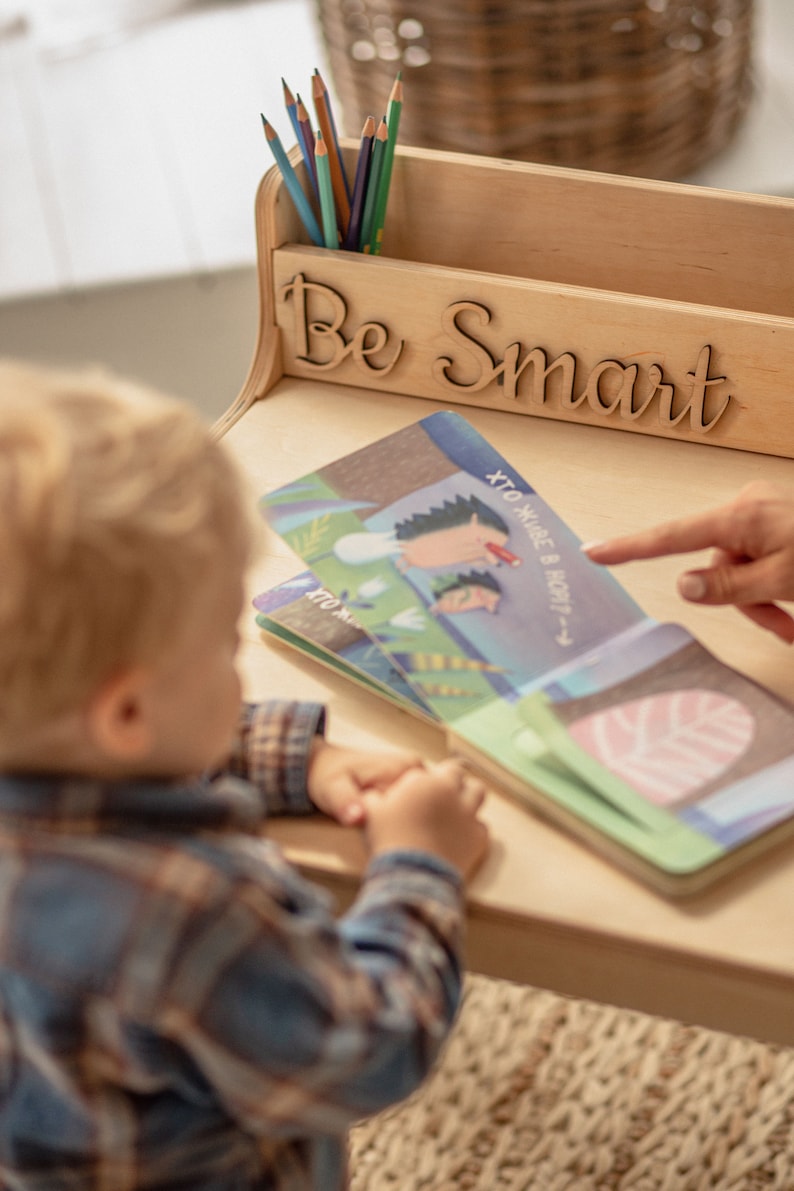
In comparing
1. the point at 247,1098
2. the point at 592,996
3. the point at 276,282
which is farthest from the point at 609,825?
the point at 276,282

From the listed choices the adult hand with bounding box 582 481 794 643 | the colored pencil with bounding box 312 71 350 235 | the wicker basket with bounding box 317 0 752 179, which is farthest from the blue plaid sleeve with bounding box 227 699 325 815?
the wicker basket with bounding box 317 0 752 179

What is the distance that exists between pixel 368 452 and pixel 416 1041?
1.49 feet

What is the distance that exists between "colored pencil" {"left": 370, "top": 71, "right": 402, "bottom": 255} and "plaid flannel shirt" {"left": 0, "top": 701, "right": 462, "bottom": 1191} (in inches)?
24.6

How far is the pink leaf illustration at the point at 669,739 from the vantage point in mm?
710

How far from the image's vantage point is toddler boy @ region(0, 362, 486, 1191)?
0.50 metres

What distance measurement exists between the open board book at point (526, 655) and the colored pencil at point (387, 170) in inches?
9.0

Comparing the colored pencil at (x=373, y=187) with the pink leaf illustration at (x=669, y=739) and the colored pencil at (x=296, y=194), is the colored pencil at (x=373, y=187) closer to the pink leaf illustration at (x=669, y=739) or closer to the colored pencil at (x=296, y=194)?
the colored pencil at (x=296, y=194)

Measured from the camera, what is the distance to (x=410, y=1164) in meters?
1.22

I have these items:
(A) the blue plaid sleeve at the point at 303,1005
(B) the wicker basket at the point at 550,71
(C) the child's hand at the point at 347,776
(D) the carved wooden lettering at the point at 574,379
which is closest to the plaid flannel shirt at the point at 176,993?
(A) the blue plaid sleeve at the point at 303,1005

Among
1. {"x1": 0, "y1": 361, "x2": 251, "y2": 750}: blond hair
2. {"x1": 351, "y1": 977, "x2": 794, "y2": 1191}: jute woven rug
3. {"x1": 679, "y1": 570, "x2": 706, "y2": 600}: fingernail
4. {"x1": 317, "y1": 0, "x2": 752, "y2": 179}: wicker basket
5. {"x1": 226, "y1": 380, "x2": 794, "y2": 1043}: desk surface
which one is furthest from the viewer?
{"x1": 317, "y1": 0, "x2": 752, "y2": 179}: wicker basket

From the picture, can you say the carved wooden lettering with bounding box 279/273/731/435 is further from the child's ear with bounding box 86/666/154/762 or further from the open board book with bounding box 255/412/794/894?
the child's ear with bounding box 86/666/154/762

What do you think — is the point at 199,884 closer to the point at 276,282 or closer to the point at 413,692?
the point at 413,692

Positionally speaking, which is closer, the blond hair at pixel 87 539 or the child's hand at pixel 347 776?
the blond hair at pixel 87 539

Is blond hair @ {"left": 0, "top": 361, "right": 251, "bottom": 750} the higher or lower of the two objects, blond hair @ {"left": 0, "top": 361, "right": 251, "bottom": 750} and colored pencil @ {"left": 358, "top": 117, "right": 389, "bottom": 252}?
the higher
